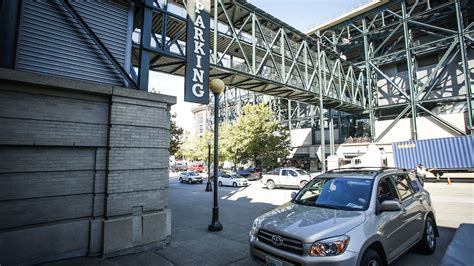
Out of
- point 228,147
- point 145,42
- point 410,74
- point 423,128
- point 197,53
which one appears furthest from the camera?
point 228,147

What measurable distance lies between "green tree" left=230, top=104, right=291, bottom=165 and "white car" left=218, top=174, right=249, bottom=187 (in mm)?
8001

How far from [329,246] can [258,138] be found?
A: 90.8ft

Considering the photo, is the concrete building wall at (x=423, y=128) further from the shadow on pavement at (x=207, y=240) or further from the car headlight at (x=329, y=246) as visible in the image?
the car headlight at (x=329, y=246)

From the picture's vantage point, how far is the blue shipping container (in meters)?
19.9

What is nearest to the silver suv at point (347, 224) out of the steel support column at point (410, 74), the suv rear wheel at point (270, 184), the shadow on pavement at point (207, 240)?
the shadow on pavement at point (207, 240)

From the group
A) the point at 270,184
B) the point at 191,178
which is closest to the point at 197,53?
the point at 270,184

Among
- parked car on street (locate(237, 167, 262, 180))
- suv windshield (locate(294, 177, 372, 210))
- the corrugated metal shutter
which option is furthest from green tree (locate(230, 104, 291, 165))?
suv windshield (locate(294, 177, 372, 210))

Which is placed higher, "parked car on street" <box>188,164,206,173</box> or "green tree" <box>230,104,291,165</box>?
"green tree" <box>230,104,291,165</box>

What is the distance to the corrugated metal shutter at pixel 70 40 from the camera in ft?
17.8

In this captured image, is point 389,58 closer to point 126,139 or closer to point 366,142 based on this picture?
point 366,142

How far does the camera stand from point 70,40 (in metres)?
5.89

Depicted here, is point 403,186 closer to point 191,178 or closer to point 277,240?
point 277,240

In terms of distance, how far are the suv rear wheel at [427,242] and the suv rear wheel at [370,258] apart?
2098mm

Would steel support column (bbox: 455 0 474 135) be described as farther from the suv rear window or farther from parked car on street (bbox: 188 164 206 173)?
parked car on street (bbox: 188 164 206 173)
